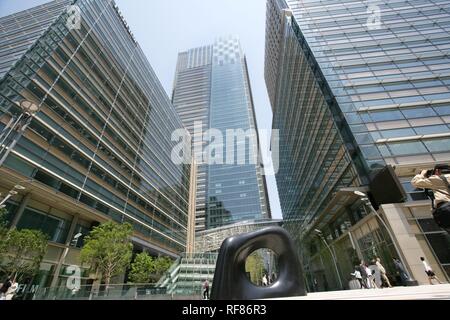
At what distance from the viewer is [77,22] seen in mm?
25156

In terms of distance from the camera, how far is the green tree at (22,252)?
13.7 m

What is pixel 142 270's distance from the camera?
23.8 metres

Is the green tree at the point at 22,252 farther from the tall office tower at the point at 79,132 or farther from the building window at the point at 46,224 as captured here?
the tall office tower at the point at 79,132

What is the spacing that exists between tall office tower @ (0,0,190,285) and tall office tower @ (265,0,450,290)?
77.8 feet

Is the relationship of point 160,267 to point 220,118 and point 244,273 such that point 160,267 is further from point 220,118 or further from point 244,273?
point 220,118

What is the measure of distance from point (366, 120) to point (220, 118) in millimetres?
73150

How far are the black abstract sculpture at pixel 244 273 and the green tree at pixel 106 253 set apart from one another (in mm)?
17806

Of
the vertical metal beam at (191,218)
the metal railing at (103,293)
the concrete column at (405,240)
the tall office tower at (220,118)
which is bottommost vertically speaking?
the metal railing at (103,293)

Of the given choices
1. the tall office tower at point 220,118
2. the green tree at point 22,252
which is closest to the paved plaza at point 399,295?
the green tree at point 22,252

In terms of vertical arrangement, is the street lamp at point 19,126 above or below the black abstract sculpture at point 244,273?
above

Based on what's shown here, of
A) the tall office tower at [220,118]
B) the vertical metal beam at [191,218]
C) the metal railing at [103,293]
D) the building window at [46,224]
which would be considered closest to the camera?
the metal railing at [103,293]

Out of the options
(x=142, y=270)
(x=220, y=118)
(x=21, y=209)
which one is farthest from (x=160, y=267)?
(x=220, y=118)

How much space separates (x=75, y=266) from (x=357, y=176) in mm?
26469

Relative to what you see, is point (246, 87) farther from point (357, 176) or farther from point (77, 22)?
point (357, 176)
